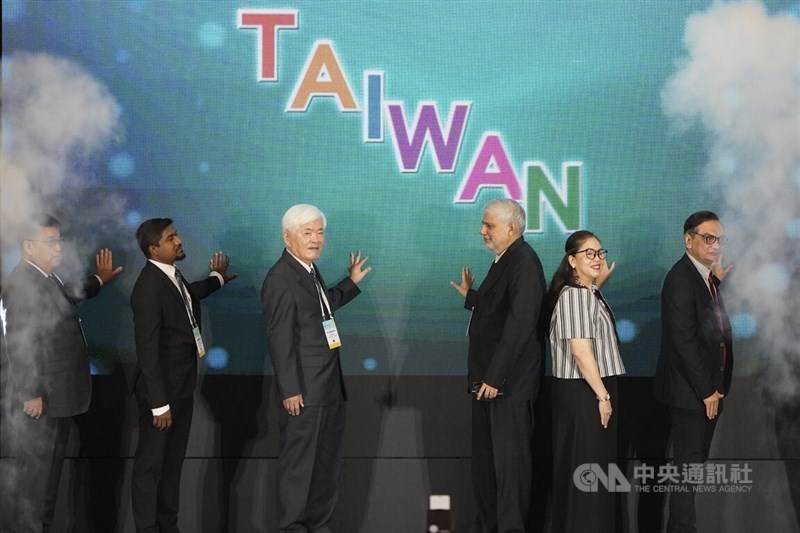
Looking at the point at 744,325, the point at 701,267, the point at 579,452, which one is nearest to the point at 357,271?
the point at 579,452

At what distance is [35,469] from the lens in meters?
4.09

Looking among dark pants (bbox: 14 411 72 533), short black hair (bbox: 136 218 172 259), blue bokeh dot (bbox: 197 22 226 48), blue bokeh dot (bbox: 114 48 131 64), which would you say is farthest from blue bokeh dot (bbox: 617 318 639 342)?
blue bokeh dot (bbox: 114 48 131 64)

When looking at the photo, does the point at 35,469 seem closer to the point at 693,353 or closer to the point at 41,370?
the point at 41,370

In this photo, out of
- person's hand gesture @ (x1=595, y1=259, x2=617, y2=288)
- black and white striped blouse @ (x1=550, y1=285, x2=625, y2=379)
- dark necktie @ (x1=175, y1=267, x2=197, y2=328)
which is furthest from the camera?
person's hand gesture @ (x1=595, y1=259, x2=617, y2=288)

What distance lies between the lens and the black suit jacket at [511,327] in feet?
13.2

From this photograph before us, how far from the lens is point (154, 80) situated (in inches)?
188

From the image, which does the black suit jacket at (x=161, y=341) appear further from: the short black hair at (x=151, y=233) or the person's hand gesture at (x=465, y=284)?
the person's hand gesture at (x=465, y=284)

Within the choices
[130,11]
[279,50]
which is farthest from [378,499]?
[130,11]

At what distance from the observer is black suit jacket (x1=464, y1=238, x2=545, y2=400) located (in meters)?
4.03

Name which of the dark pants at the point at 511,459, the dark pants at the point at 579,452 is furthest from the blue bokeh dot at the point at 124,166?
the dark pants at the point at 579,452

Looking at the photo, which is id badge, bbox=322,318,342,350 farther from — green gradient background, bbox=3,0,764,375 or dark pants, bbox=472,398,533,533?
dark pants, bbox=472,398,533,533

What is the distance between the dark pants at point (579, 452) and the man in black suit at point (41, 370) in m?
2.07

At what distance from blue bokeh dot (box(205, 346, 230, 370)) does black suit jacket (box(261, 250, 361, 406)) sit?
0.74m

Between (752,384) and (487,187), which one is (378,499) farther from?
(752,384)
